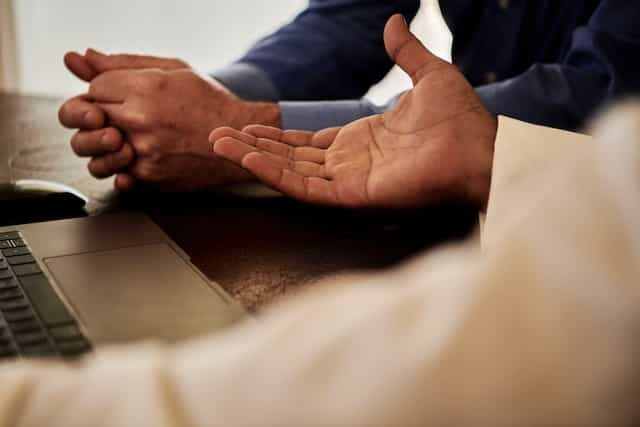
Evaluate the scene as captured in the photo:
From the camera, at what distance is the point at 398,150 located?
83 cm

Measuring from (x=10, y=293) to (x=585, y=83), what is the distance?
826 millimetres

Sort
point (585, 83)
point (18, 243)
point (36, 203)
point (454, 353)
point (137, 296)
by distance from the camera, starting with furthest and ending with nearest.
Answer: point (585, 83)
point (36, 203)
point (18, 243)
point (137, 296)
point (454, 353)

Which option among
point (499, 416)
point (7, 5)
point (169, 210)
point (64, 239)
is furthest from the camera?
point (7, 5)

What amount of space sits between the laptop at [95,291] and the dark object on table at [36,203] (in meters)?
0.04

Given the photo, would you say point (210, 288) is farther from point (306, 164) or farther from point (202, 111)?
point (202, 111)

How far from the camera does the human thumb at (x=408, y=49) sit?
856 mm

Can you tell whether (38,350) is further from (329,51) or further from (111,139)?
(329,51)

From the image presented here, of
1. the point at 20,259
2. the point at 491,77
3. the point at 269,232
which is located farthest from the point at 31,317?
the point at 491,77

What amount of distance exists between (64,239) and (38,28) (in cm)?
215

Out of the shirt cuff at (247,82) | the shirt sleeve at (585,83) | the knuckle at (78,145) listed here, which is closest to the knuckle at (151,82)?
the knuckle at (78,145)

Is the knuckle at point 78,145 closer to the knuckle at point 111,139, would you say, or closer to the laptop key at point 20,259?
the knuckle at point 111,139

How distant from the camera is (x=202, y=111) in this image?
0.94 metres

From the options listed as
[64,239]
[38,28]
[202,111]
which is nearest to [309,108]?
[202,111]

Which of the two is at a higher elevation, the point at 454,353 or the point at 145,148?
the point at 454,353
